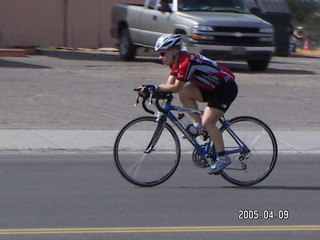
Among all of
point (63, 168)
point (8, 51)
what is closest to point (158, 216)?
point (63, 168)

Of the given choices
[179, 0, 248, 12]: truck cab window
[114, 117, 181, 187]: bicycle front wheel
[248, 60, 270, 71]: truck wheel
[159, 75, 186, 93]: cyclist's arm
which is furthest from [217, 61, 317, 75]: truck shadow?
[159, 75, 186, 93]: cyclist's arm

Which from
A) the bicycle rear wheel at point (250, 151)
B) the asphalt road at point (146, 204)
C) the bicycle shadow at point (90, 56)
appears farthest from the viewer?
the bicycle shadow at point (90, 56)

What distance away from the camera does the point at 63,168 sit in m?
10.3

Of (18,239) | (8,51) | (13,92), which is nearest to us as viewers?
(18,239)

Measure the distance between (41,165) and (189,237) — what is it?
13.1 ft

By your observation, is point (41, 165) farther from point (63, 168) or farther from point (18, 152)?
point (18, 152)

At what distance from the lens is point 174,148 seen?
8922 millimetres

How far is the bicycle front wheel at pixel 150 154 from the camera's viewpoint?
29.1 ft

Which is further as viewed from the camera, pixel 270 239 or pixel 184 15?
pixel 184 15

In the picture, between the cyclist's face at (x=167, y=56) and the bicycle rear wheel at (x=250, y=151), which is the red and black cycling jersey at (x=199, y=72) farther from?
the bicycle rear wheel at (x=250, y=151)

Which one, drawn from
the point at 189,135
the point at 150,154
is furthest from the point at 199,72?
the point at 150,154

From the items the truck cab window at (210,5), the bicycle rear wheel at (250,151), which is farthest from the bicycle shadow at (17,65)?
the bicycle rear wheel at (250,151)

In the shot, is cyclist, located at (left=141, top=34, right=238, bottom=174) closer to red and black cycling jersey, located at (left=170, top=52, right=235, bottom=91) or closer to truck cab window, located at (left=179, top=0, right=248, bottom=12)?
red and black cycling jersey, located at (left=170, top=52, right=235, bottom=91)

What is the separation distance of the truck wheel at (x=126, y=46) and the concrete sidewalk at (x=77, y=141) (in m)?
9.50
